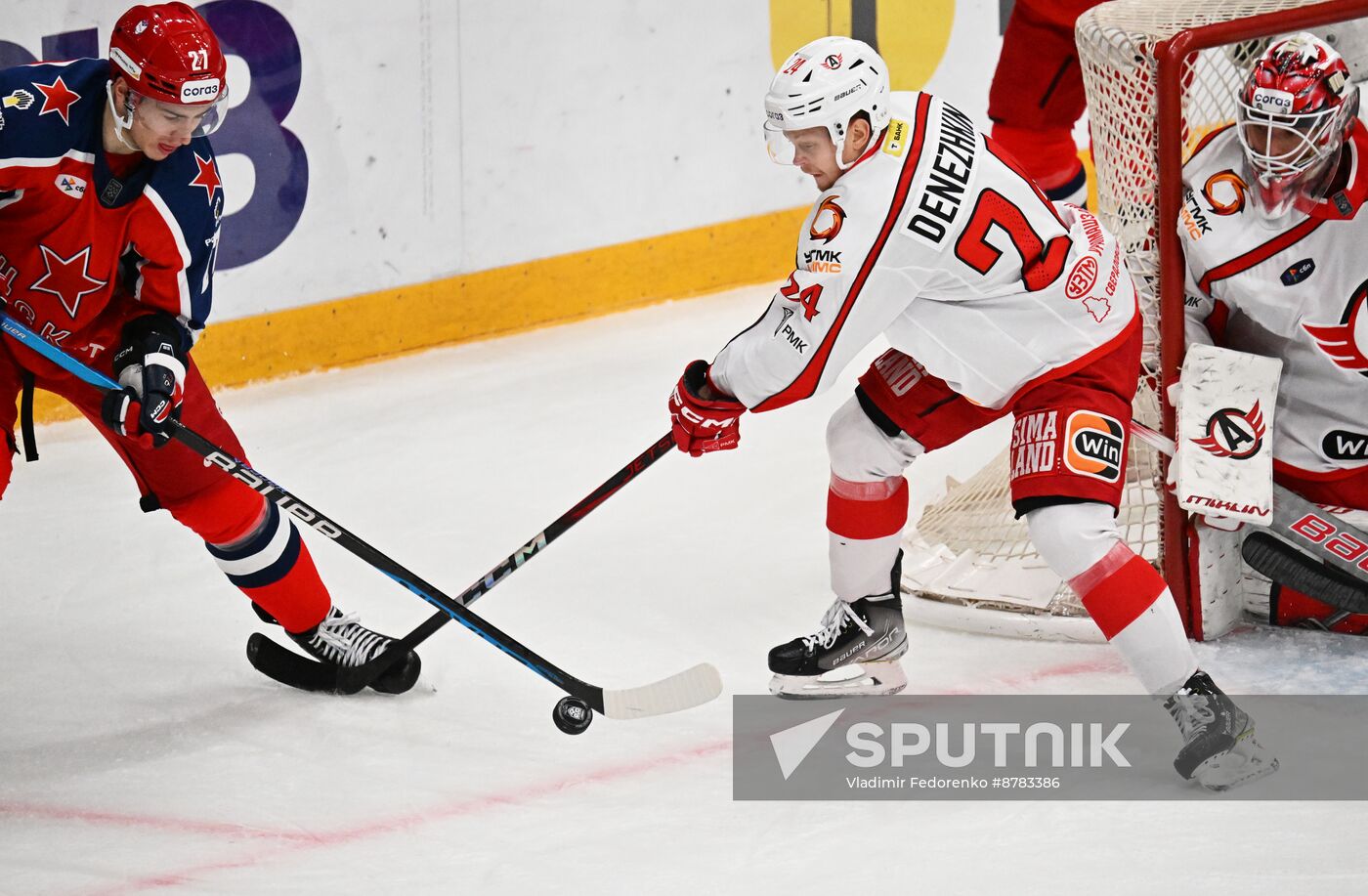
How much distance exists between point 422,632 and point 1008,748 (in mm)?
924

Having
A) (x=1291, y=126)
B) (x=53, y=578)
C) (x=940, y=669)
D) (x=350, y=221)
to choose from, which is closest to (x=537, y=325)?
(x=350, y=221)

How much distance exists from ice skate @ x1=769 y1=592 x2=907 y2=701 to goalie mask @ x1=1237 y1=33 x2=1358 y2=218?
878mm

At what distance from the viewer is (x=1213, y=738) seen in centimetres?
248

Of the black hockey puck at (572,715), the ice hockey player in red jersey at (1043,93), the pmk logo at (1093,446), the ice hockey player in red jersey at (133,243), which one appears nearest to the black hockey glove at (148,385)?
the ice hockey player in red jersey at (133,243)

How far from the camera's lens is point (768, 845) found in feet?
7.98

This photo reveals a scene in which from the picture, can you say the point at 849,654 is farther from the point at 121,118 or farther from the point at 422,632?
the point at 121,118

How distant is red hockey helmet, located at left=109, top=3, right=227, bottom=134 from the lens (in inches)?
96.2

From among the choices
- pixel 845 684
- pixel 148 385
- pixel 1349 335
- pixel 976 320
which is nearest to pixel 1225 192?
pixel 1349 335

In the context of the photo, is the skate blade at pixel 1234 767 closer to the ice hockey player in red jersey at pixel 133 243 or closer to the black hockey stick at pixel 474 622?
the black hockey stick at pixel 474 622

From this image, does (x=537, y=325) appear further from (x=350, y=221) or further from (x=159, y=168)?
(x=159, y=168)

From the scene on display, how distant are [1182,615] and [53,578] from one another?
2.06m

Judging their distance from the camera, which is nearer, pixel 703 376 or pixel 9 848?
pixel 9 848

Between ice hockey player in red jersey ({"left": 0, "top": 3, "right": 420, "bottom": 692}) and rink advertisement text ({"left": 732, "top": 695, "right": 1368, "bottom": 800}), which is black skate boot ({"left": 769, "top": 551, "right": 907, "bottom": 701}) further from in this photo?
ice hockey player in red jersey ({"left": 0, "top": 3, "right": 420, "bottom": 692})

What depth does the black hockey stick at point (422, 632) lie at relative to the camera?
110 inches
